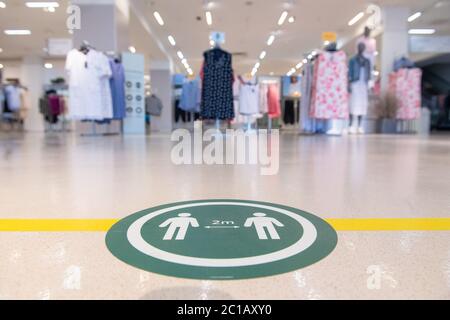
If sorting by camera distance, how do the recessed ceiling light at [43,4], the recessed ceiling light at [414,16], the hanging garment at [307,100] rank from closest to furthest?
the hanging garment at [307,100] → the recessed ceiling light at [43,4] → the recessed ceiling light at [414,16]

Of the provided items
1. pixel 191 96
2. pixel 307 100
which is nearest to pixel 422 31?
pixel 307 100

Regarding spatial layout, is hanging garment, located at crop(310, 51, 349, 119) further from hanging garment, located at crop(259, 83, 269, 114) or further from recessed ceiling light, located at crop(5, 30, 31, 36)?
recessed ceiling light, located at crop(5, 30, 31, 36)

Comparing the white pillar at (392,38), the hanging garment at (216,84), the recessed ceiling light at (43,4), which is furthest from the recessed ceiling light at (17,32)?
the white pillar at (392,38)

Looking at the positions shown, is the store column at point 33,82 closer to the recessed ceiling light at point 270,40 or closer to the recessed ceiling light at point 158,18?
the recessed ceiling light at point 158,18

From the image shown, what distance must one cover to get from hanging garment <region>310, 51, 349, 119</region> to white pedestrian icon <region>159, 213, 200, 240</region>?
690 centimetres

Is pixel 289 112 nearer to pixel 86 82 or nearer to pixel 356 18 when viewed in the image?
pixel 356 18

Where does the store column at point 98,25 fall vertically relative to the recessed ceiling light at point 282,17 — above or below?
below

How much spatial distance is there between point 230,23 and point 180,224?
12371mm

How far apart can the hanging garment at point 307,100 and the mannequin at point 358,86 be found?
3.39ft

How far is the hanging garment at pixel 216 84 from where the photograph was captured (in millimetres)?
7305

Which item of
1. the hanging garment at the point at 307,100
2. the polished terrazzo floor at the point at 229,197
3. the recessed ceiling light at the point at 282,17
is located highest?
the recessed ceiling light at the point at 282,17

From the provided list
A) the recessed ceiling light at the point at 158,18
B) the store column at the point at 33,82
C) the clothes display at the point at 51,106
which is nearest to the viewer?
the recessed ceiling light at the point at 158,18
